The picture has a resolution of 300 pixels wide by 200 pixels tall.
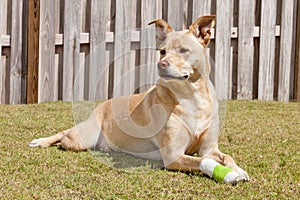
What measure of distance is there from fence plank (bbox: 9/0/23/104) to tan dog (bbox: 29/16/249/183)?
3.27 meters

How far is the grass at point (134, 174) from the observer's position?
348 centimetres

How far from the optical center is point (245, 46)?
8.38m

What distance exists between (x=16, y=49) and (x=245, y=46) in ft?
10.3

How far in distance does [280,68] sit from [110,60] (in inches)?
98.0

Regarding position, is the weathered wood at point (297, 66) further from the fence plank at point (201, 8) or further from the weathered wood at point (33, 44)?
the weathered wood at point (33, 44)

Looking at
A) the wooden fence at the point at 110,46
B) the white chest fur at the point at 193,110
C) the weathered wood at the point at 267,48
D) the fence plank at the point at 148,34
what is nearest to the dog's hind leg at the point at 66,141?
the white chest fur at the point at 193,110

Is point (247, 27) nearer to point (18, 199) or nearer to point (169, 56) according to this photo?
point (169, 56)

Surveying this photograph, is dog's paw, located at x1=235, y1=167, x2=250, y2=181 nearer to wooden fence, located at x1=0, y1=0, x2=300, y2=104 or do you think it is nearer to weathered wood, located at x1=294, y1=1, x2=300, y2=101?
wooden fence, located at x1=0, y1=0, x2=300, y2=104

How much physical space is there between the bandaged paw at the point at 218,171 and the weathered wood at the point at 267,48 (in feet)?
15.8

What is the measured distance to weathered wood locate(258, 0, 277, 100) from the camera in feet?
27.8

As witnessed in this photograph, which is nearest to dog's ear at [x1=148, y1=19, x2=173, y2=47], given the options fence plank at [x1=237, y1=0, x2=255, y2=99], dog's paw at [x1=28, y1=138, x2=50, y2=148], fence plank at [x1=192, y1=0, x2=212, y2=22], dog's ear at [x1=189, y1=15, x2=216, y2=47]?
dog's ear at [x1=189, y1=15, x2=216, y2=47]

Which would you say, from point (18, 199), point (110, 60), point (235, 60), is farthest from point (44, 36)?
point (18, 199)

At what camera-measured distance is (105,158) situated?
4.44 m

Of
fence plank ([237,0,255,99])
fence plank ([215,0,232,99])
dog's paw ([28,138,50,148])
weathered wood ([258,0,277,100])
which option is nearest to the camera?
dog's paw ([28,138,50,148])
